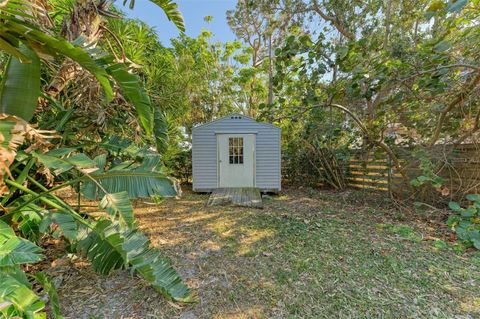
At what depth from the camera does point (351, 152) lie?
699 centimetres

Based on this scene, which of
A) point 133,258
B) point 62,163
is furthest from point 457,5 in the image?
point 62,163

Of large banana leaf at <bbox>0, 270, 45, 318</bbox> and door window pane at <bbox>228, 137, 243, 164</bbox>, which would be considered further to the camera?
door window pane at <bbox>228, 137, 243, 164</bbox>

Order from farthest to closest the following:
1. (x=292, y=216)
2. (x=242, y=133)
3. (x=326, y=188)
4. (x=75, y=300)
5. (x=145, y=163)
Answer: (x=326, y=188), (x=242, y=133), (x=292, y=216), (x=145, y=163), (x=75, y=300)

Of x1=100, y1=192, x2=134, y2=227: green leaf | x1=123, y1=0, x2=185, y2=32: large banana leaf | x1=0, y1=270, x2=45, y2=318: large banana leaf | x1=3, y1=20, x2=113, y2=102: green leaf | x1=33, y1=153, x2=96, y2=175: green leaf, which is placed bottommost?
x1=0, y1=270, x2=45, y2=318: large banana leaf

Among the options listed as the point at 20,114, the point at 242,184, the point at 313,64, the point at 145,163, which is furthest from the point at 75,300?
the point at 242,184

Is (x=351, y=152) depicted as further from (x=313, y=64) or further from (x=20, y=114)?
(x=20, y=114)

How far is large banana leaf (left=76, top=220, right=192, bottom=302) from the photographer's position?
200 centimetres

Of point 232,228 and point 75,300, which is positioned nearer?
point 75,300

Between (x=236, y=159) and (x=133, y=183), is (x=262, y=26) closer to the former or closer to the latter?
(x=236, y=159)

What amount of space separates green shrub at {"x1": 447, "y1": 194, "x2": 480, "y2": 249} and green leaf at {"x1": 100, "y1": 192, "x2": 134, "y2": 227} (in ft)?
14.4

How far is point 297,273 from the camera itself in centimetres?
270

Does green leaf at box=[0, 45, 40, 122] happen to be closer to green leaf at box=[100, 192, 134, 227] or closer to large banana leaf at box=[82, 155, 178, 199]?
large banana leaf at box=[82, 155, 178, 199]

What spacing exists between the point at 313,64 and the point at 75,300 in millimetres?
4610

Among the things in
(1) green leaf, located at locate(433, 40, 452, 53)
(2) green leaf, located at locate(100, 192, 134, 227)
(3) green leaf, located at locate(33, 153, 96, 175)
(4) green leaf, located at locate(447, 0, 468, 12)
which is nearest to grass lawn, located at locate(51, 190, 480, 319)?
(2) green leaf, located at locate(100, 192, 134, 227)
